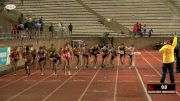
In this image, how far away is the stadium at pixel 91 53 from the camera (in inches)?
738

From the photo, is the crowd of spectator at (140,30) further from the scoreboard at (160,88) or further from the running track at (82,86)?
the scoreboard at (160,88)

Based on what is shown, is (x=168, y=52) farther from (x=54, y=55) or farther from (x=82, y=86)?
(x=54, y=55)

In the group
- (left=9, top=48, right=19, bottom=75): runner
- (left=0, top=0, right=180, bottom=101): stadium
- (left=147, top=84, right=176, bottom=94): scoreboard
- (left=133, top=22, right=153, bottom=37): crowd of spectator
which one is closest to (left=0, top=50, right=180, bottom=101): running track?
(left=0, top=0, right=180, bottom=101): stadium

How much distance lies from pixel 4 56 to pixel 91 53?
6.32m

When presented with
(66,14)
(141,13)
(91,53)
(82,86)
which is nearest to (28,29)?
(91,53)

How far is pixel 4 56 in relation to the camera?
26.9 meters

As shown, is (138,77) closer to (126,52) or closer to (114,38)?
(126,52)

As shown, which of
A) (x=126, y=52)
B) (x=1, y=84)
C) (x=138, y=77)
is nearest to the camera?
(x=1, y=84)

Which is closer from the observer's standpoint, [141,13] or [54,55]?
[54,55]

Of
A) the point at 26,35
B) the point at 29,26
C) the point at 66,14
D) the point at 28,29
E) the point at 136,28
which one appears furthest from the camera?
the point at 66,14

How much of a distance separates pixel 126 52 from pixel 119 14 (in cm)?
2467

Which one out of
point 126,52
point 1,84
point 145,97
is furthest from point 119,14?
point 145,97

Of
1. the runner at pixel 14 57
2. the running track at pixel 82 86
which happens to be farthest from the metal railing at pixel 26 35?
the running track at pixel 82 86

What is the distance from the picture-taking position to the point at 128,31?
54125 mm
